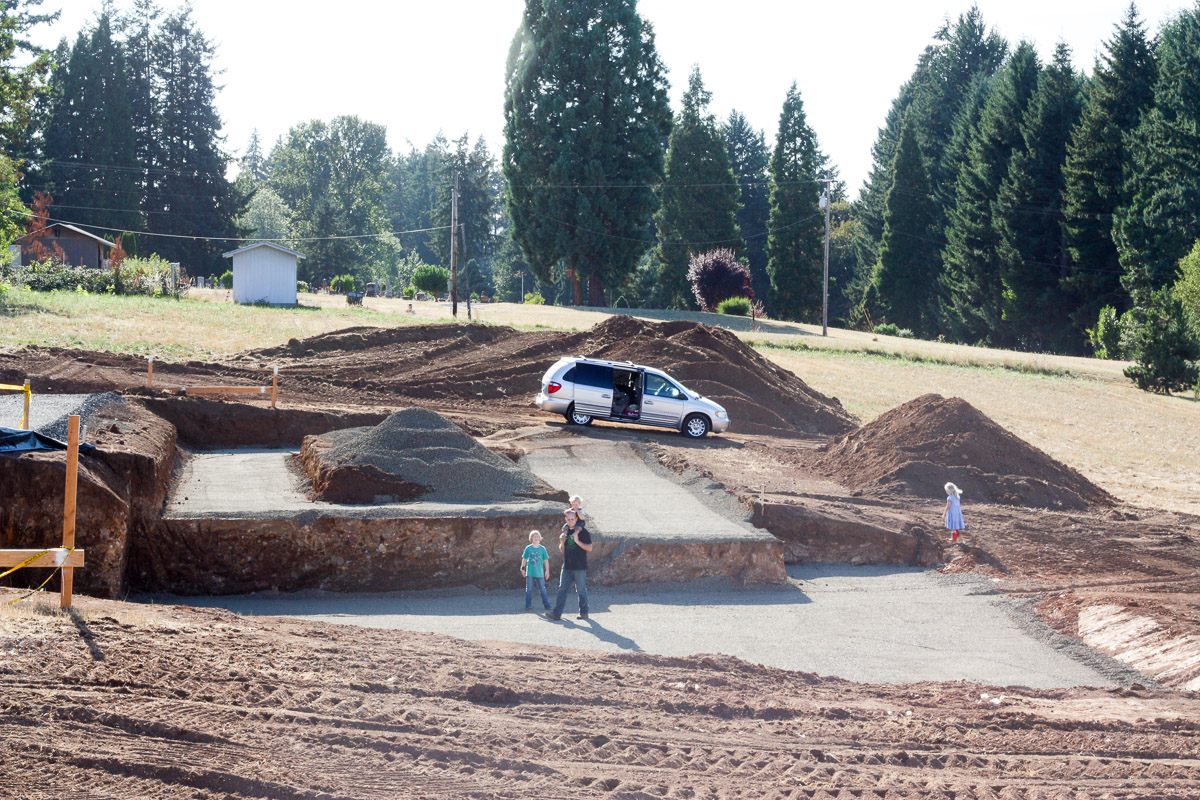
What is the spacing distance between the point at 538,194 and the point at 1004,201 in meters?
32.6

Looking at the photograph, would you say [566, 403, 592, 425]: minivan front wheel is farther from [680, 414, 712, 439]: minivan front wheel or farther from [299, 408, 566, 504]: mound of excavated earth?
[299, 408, 566, 504]: mound of excavated earth

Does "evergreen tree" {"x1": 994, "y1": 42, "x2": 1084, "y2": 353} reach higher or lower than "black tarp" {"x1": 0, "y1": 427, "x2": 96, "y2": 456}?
higher

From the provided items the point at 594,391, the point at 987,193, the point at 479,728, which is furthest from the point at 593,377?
the point at 987,193

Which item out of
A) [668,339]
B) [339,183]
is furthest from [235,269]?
[339,183]

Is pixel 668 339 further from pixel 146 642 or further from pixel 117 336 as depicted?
pixel 146 642

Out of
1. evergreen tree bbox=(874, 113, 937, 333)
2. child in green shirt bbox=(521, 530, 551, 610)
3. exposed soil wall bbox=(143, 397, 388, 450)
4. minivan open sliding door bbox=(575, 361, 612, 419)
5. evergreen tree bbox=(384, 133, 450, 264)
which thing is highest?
evergreen tree bbox=(384, 133, 450, 264)

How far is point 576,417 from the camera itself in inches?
974

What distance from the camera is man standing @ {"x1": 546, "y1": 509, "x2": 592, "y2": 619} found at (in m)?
12.4

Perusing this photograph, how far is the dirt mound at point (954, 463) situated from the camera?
19438mm

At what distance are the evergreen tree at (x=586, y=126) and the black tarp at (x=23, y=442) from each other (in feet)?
160

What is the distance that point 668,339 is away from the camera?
32.0 meters

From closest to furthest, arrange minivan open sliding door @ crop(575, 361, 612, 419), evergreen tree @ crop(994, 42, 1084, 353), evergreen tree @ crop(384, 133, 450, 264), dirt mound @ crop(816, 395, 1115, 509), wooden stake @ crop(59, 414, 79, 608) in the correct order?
wooden stake @ crop(59, 414, 79, 608), dirt mound @ crop(816, 395, 1115, 509), minivan open sliding door @ crop(575, 361, 612, 419), evergreen tree @ crop(994, 42, 1084, 353), evergreen tree @ crop(384, 133, 450, 264)

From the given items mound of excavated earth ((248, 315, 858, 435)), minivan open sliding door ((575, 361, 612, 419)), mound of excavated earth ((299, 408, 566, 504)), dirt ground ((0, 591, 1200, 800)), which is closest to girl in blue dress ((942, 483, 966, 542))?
mound of excavated earth ((299, 408, 566, 504))

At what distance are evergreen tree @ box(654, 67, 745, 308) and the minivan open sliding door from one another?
174ft
